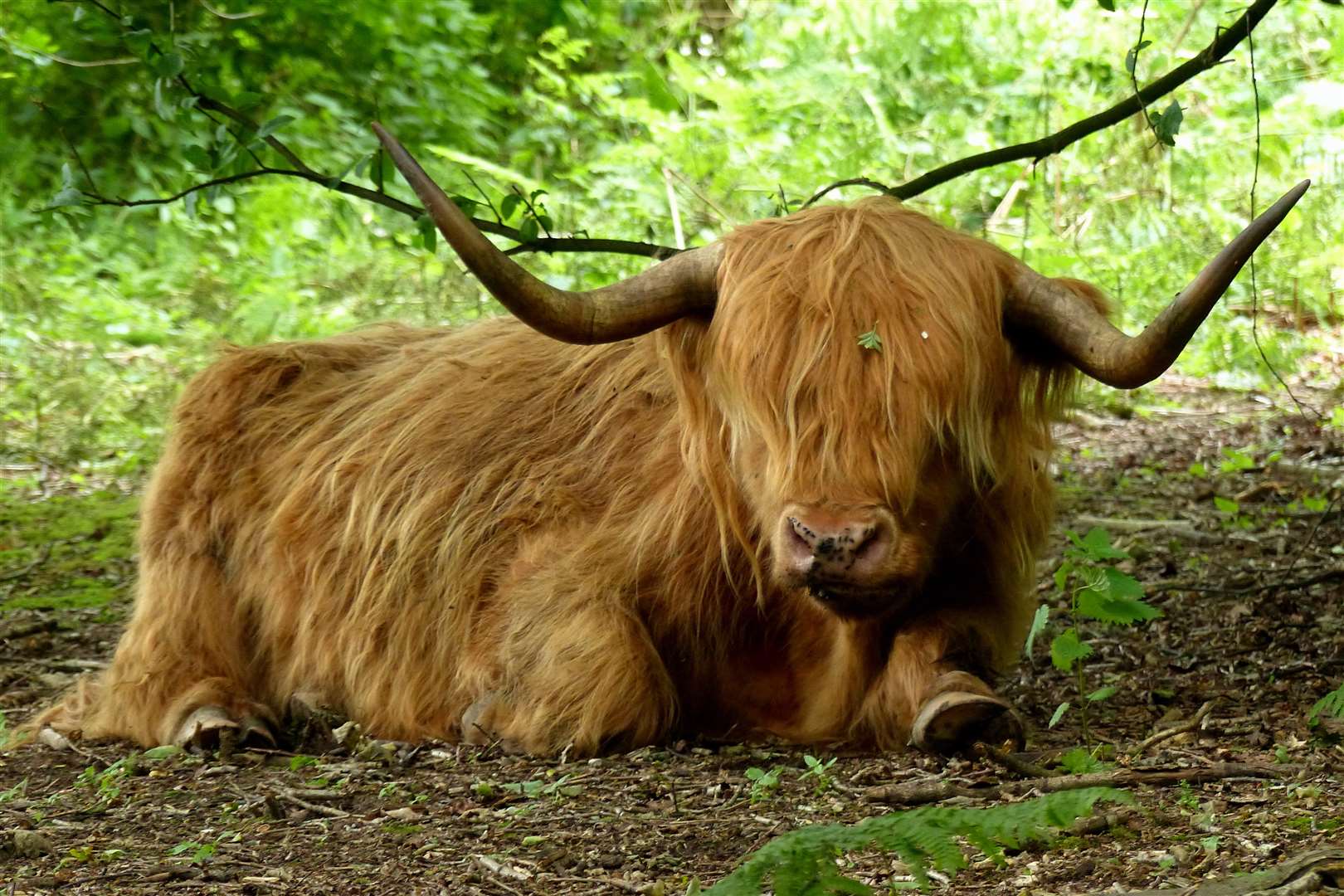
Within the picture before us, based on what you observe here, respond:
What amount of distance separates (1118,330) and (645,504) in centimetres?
127

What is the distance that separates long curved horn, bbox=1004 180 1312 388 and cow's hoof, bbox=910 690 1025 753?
2.28ft

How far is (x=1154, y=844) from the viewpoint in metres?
2.43

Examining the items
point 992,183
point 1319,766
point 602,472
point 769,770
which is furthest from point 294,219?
point 1319,766

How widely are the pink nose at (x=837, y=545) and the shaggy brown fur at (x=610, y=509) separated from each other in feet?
0.21

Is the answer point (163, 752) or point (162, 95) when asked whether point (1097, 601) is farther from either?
point (162, 95)

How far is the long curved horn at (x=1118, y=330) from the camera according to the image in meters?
2.86

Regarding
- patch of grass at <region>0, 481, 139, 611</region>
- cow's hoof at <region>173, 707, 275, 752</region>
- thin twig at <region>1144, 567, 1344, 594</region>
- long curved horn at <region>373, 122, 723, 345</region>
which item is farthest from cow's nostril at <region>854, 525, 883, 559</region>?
patch of grass at <region>0, 481, 139, 611</region>

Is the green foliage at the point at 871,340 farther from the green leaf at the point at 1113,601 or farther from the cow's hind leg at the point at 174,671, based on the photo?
the cow's hind leg at the point at 174,671

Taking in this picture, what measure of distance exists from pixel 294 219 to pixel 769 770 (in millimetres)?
7072

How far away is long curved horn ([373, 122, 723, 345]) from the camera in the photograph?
3.12 m

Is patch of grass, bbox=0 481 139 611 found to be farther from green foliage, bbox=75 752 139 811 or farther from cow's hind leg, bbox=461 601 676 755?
cow's hind leg, bbox=461 601 676 755

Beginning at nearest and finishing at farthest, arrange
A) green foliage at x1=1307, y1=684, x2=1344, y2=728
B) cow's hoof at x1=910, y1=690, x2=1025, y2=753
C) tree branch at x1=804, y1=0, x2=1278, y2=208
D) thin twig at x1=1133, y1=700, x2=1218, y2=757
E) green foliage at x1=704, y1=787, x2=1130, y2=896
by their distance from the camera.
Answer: green foliage at x1=704, y1=787, x2=1130, y2=896 → green foliage at x1=1307, y1=684, x2=1344, y2=728 → thin twig at x1=1133, y1=700, x2=1218, y2=757 → cow's hoof at x1=910, y1=690, x2=1025, y2=753 → tree branch at x1=804, y1=0, x2=1278, y2=208

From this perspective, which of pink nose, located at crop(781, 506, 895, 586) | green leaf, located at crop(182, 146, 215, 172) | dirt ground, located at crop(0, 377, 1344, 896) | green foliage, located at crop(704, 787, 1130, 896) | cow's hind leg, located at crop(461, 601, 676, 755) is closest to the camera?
green foliage, located at crop(704, 787, 1130, 896)

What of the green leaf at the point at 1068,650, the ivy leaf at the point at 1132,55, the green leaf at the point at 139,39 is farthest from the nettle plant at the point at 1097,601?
the green leaf at the point at 139,39
